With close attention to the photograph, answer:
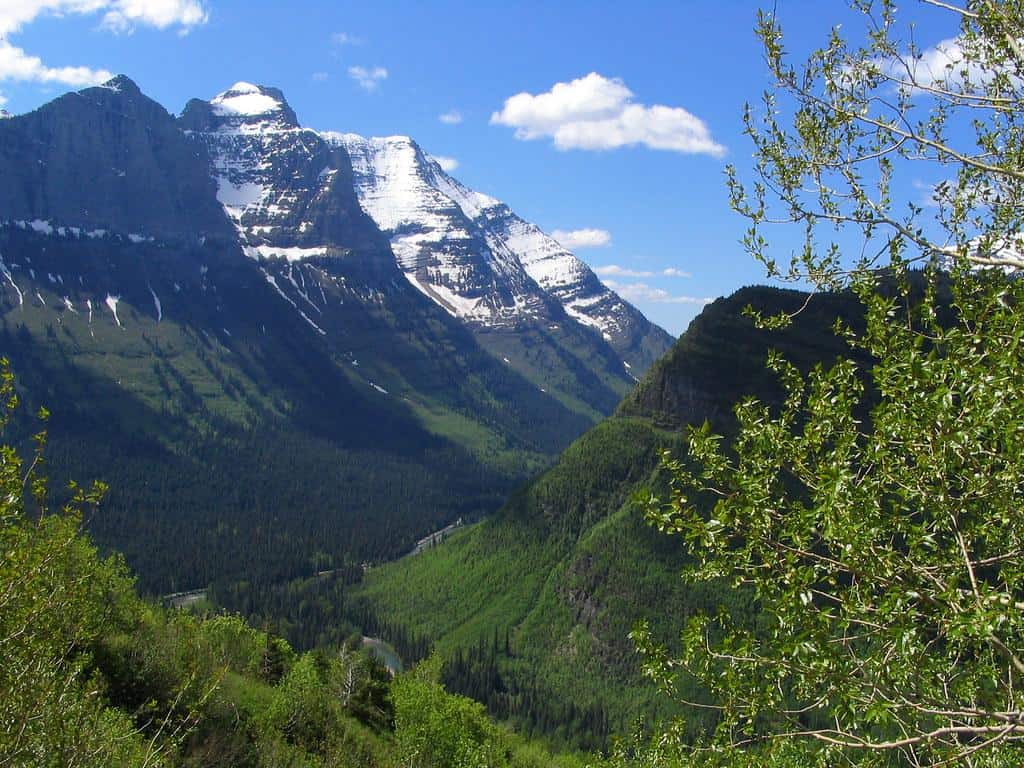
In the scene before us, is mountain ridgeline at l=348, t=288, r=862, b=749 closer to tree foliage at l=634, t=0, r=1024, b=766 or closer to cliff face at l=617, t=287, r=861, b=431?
Answer: cliff face at l=617, t=287, r=861, b=431

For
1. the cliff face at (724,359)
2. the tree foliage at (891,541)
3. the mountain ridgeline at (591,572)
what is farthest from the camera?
the cliff face at (724,359)

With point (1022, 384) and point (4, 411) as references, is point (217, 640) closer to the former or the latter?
point (4, 411)

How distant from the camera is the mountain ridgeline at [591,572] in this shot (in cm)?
12500

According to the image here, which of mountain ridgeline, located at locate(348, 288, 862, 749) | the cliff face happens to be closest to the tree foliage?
mountain ridgeline, located at locate(348, 288, 862, 749)

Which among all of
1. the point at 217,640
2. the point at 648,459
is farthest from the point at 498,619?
the point at 217,640

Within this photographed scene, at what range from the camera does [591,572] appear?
148m

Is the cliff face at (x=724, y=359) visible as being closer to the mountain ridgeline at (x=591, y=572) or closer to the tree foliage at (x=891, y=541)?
the mountain ridgeline at (x=591, y=572)

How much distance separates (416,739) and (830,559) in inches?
1690

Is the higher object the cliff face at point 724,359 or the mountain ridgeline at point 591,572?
the cliff face at point 724,359

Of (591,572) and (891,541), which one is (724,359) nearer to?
(591,572)

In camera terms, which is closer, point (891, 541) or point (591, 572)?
point (891, 541)

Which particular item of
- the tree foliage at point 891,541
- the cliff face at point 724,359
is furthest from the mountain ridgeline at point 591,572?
the tree foliage at point 891,541

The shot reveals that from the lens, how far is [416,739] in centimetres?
4534

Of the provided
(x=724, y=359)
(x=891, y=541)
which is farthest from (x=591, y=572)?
(x=891, y=541)
